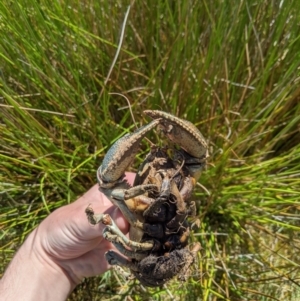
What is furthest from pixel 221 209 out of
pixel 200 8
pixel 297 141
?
pixel 200 8

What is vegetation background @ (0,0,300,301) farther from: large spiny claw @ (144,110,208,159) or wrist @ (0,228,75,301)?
large spiny claw @ (144,110,208,159)

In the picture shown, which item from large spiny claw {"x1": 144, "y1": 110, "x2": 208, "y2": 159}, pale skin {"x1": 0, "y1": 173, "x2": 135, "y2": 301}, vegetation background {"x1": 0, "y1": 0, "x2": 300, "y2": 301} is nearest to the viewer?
large spiny claw {"x1": 144, "y1": 110, "x2": 208, "y2": 159}

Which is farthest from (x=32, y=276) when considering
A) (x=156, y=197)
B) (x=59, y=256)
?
(x=156, y=197)

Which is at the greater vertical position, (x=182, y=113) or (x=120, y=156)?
(x=120, y=156)

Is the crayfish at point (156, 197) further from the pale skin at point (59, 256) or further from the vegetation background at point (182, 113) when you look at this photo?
the vegetation background at point (182, 113)

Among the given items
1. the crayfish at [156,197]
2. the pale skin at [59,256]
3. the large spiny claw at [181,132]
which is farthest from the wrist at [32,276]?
the large spiny claw at [181,132]

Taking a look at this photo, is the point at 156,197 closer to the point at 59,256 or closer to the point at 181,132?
the point at 181,132

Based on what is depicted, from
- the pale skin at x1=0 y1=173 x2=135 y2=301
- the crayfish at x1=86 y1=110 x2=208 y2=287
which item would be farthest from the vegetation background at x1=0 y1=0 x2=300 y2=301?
the crayfish at x1=86 y1=110 x2=208 y2=287
